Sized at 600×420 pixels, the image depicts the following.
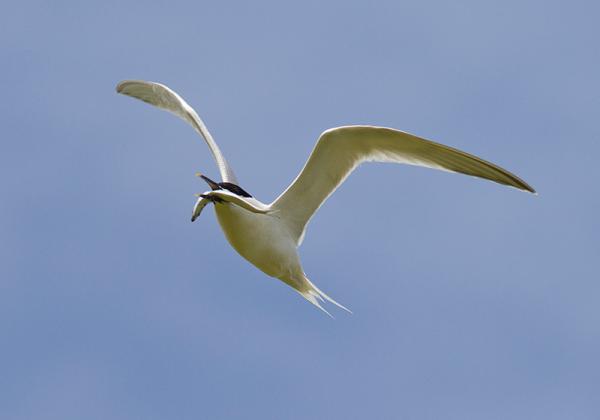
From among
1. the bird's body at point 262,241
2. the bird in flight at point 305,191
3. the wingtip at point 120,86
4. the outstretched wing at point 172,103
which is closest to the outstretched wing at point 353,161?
the bird in flight at point 305,191

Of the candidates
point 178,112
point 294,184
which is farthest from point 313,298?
point 178,112

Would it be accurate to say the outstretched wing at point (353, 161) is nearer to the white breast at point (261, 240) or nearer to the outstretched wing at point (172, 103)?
the white breast at point (261, 240)

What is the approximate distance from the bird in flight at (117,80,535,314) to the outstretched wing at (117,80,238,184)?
39 mm

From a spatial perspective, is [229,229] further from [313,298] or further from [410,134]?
[410,134]

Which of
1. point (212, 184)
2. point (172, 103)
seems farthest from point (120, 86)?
point (212, 184)

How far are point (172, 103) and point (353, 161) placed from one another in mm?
2865

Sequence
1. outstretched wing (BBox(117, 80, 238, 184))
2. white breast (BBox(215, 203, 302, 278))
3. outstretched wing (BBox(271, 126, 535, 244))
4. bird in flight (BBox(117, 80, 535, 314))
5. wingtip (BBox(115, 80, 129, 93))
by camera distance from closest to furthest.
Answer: outstretched wing (BBox(271, 126, 535, 244)) < bird in flight (BBox(117, 80, 535, 314)) < white breast (BBox(215, 203, 302, 278)) < outstretched wing (BBox(117, 80, 238, 184)) < wingtip (BBox(115, 80, 129, 93))

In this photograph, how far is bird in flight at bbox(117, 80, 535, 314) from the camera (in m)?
11.2

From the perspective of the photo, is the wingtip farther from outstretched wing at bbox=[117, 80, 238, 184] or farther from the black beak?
the black beak

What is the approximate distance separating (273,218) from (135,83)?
10.0 feet

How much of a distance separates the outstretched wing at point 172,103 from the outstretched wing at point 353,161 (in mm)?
854

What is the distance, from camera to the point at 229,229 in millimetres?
11688

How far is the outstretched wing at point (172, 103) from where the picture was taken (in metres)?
12.8

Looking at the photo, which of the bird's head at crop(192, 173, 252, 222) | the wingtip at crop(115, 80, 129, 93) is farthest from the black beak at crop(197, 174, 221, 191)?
the wingtip at crop(115, 80, 129, 93)
